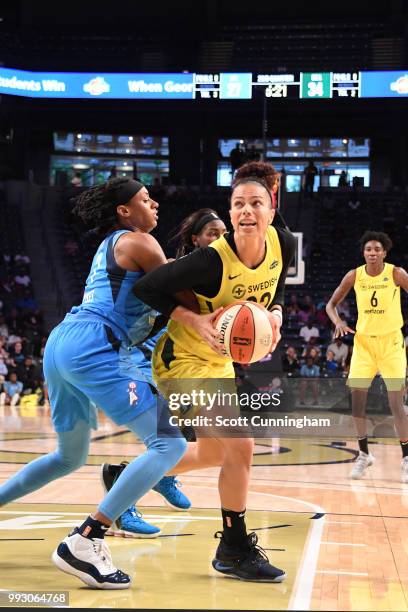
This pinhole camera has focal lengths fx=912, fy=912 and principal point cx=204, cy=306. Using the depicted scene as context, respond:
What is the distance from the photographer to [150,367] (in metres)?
5.17

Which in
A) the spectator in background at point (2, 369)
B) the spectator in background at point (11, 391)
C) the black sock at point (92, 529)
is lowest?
the spectator in background at point (11, 391)

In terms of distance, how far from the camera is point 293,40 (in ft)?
94.6

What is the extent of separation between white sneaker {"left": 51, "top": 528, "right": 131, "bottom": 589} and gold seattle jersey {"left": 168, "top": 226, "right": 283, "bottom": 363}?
107 centimetres

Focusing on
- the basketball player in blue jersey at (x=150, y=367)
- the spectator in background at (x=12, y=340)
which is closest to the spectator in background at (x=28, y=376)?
the spectator in background at (x=12, y=340)

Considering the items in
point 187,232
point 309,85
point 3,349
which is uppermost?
point 309,85

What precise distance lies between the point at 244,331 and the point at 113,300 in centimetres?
69

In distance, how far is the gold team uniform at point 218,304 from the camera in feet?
14.4

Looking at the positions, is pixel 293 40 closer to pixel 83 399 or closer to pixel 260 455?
pixel 260 455

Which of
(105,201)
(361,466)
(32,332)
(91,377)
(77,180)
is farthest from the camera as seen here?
(77,180)

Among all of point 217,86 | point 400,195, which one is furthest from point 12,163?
point 400,195

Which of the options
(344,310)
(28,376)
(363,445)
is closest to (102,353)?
(363,445)

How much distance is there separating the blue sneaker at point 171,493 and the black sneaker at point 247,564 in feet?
5.18

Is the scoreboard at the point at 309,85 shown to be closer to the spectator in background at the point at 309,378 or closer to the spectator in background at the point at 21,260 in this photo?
the spectator in background at the point at 21,260

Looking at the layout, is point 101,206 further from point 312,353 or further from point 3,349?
point 3,349
